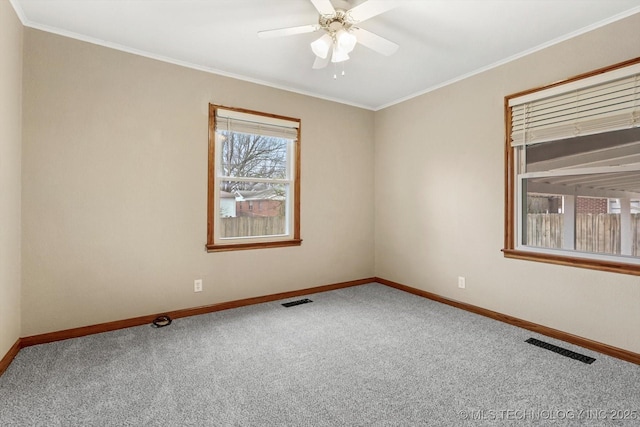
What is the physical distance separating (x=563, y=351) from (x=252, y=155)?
3.34 meters

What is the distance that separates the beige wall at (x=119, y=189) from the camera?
2576 mm

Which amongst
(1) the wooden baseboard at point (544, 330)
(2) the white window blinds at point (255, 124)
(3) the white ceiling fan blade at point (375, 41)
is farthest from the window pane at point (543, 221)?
(2) the white window blinds at point (255, 124)

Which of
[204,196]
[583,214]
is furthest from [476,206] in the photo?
[204,196]

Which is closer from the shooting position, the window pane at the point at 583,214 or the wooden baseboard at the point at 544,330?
the wooden baseboard at the point at 544,330

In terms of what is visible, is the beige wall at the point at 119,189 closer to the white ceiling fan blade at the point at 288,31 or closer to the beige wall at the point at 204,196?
the beige wall at the point at 204,196

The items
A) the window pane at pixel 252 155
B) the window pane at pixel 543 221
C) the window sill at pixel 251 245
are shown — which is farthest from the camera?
the window pane at pixel 252 155

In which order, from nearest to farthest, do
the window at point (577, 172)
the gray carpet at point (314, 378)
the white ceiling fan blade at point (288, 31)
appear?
the gray carpet at point (314, 378)
the white ceiling fan blade at point (288, 31)
the window at point (577, 172)

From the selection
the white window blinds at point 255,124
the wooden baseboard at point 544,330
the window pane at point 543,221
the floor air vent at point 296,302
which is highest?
the white window blinds at point 255,124

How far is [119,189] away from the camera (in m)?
2.88

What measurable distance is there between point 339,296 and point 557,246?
7.44 ft

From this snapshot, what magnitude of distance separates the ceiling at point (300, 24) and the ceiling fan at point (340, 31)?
0.12 metres

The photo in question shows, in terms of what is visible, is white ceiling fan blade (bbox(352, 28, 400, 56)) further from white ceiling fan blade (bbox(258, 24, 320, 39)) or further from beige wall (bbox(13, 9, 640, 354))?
beige wall (bbox(13, 9, 640, 354))

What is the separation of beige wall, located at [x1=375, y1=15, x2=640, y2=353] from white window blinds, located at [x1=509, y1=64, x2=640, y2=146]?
125 mm

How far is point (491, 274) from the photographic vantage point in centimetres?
325
